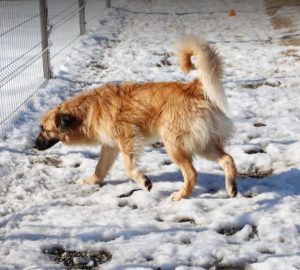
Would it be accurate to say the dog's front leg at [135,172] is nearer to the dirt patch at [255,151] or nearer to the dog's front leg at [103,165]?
the dog's front leg at [103,165]

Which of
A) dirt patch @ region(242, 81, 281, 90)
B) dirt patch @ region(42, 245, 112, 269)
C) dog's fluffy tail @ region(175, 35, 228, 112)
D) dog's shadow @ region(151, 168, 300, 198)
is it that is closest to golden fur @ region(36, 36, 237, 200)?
dog's fluffy tail @ region(175, 35, 228, 112)

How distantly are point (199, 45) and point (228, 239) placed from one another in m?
1.56

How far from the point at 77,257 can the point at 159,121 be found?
1.44 metres

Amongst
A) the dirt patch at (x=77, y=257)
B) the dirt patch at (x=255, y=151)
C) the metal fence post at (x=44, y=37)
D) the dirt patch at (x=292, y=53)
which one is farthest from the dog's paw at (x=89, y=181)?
the dirt patch at (x=292, y=53)

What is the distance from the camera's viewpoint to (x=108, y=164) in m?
4.64

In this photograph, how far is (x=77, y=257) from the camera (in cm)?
331

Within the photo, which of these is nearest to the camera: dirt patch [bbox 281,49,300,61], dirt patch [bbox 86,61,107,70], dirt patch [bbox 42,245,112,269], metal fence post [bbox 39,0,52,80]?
dirt patch [bbox 42,245,112,269]

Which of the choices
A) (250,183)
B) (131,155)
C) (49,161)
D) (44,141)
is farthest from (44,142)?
(250,183)

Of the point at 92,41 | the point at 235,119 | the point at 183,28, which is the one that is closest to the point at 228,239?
the point at 235,119

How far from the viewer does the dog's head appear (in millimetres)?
4441

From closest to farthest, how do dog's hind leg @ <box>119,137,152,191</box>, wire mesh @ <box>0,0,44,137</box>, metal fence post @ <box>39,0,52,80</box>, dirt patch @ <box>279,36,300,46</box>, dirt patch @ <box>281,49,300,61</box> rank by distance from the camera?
1. dog's hind leg @ <box>119,137,152,191</box>
2. wire mesh @ <box>0,0,44,137</box>
3. metal fence post @ <box>39,0,52,80</box>
4. dirt patch @ <box>281,49,300,61</box>
5. dirt patch @ <box>279,36,300,46</box>

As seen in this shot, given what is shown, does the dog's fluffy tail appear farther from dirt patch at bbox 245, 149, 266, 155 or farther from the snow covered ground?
dirt patch at bbox 245, 149, 266, 155

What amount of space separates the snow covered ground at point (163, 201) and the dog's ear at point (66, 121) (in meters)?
0.55

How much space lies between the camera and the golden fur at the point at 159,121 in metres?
4.05
